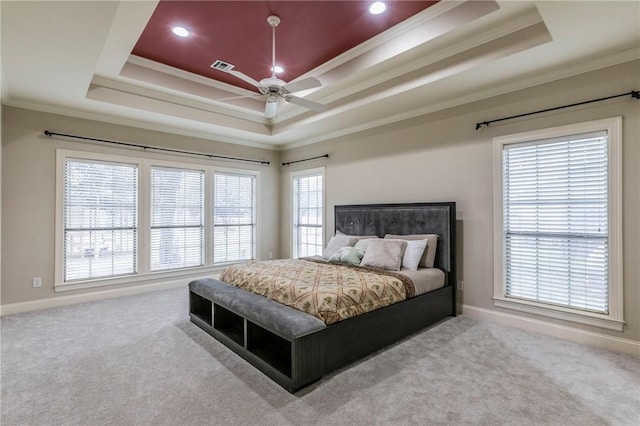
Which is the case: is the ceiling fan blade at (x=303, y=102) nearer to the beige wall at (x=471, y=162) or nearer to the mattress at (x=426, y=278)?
the beige wall at (x=471, y=162)

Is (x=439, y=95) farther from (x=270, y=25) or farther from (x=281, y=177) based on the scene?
(x=281, y=177)

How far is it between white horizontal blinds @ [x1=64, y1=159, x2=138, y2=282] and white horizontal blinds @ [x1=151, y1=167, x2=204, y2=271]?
1.05 feet

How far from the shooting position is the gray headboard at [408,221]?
3.97 m

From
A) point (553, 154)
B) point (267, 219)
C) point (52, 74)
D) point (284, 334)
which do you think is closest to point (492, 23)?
point (553, 154)

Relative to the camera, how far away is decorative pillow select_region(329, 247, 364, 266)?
4.18 meters

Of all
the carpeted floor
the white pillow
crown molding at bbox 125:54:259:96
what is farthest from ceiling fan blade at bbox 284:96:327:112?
the carpeted floor

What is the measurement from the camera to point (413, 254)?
3898mm

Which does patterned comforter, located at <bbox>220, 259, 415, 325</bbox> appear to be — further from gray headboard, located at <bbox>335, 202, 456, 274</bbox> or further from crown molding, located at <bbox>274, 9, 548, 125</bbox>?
crown molding, located at <bbox>274, 9, 548, 125</bbox>

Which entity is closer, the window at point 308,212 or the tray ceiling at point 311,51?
the tray ceiling at point 311,51

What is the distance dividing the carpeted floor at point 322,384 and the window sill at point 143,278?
1.13m

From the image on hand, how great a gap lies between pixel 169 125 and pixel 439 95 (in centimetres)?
425

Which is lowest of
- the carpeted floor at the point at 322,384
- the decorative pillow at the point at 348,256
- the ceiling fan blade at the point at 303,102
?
the carpeted floor at the point at 322,384

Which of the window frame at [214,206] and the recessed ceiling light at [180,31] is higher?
the recessed ceiling light at [180,31]

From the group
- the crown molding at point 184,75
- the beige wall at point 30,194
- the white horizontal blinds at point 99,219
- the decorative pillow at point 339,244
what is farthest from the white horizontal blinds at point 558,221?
the beige wall at point 30,194
